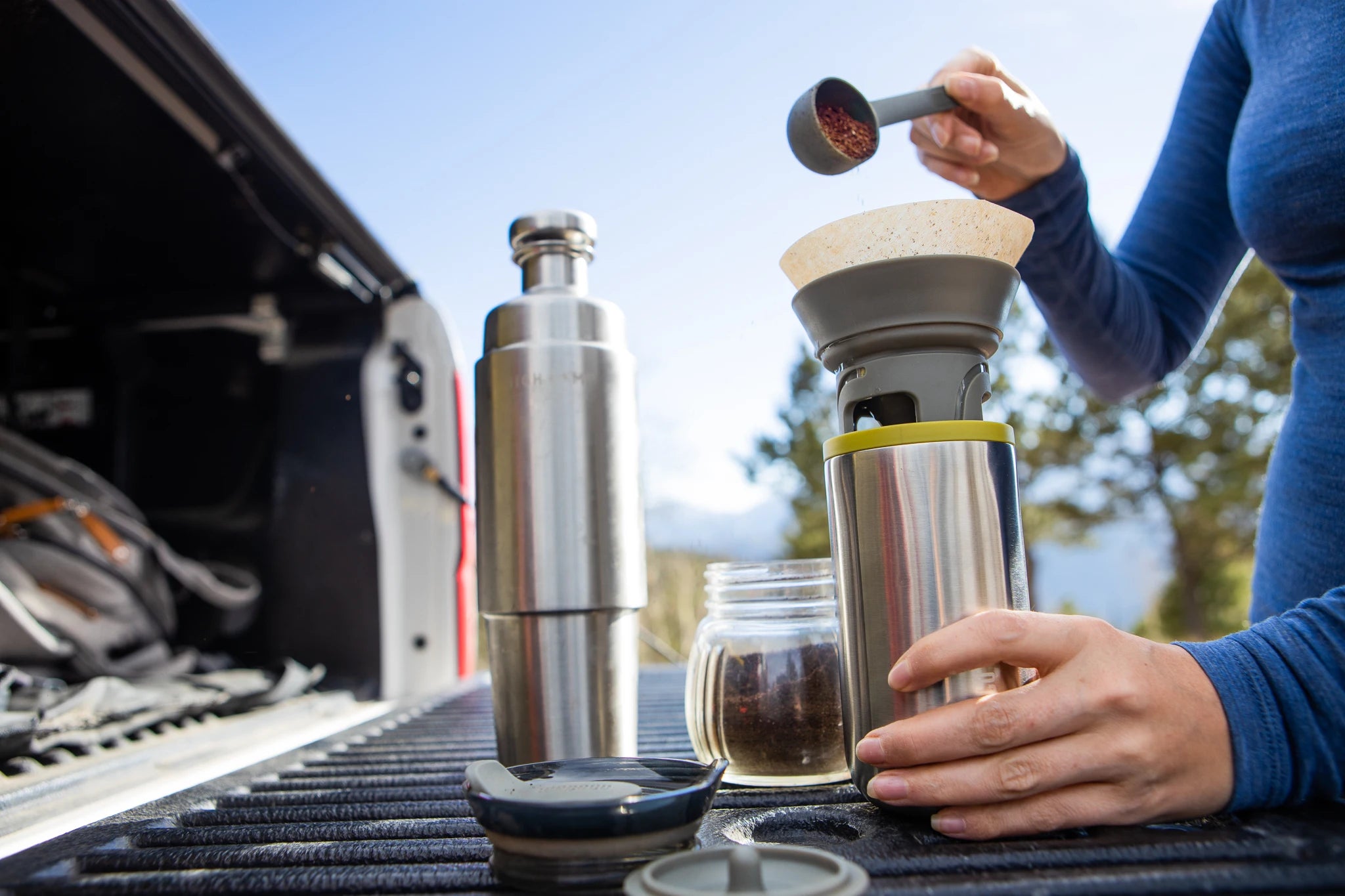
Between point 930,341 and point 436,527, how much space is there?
1349 millimetres

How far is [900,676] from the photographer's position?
0.53 meters

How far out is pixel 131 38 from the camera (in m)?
1.05

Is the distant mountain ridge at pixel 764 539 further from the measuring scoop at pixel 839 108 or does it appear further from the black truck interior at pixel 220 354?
the black truck interior at pixel 220 354

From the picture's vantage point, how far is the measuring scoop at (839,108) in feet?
2.69

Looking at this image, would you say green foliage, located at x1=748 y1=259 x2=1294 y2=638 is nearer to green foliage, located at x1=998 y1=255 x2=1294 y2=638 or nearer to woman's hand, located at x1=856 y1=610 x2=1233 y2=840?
green foliage, located at x1=998 y1=255 x2=1294 y2=638

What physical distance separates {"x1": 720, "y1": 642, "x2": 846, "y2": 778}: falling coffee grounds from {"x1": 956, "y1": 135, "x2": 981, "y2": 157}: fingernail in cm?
53

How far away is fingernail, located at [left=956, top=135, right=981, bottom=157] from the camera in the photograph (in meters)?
0.91

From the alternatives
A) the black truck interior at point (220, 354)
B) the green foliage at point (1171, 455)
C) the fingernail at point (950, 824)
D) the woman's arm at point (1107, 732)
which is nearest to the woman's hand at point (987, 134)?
the woman's arm at point (1107, 732)

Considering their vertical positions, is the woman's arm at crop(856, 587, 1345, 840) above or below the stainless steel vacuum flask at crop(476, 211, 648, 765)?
below

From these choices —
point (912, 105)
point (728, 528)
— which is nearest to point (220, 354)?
point (912, 105)

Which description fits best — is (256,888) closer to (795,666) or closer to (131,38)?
(795,666)

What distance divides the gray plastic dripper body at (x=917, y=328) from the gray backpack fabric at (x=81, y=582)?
120 cm

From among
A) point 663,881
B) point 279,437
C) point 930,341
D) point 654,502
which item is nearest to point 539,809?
point 663,881

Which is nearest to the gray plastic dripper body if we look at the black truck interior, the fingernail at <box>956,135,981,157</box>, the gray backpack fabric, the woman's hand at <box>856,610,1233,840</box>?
the woman's hand at <box>856,610,1233,840</box>
